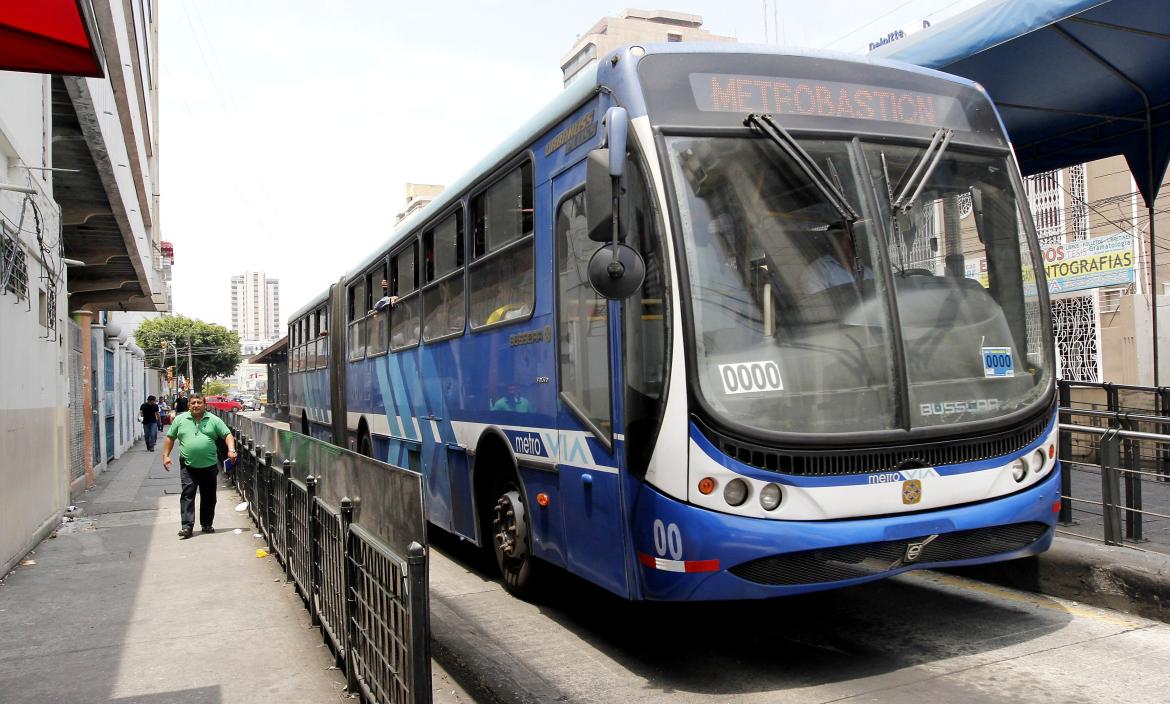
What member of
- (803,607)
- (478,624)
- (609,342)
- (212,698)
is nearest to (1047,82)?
(803,607)

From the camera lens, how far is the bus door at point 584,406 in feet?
16.7

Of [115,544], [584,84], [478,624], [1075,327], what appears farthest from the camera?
[1075,327]

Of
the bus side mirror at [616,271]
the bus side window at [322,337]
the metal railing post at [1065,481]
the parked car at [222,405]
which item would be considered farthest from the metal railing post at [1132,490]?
the parked car at [222,405]

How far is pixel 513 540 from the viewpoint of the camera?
21.7 feet

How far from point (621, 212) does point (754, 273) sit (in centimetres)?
75

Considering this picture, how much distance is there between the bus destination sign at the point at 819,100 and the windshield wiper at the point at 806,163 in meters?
0.14

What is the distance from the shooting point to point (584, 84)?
217 inches

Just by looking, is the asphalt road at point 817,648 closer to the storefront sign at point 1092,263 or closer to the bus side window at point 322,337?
the bus side window at point 322,337

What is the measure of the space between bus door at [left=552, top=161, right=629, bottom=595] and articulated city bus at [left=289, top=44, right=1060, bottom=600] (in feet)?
0.06

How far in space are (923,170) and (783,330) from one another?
4.50 feet

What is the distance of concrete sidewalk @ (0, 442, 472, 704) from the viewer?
17.5 feet

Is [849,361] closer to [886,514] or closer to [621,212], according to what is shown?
[886,514]

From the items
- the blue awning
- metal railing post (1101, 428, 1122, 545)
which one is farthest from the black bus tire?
the blue awning

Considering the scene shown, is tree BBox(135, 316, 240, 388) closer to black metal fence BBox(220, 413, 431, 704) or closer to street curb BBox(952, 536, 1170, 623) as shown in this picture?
black metal fence BBox(220, 413, 431, 704)
